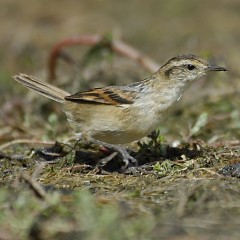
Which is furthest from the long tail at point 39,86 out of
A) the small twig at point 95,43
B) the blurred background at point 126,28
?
the blurred background at point 126,28

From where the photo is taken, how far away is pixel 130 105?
779cm

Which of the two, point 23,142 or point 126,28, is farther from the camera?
point 126,28

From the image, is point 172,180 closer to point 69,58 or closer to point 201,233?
point 201,233

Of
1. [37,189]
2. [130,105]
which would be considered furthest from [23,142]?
[37,189]

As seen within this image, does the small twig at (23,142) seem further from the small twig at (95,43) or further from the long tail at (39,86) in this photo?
the small twig at (95,43)

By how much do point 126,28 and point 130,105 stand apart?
7934mm

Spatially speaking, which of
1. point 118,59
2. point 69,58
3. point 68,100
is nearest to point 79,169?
point 68,100

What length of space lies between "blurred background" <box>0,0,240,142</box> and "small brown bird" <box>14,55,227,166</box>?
12.6 feet

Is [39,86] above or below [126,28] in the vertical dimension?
below

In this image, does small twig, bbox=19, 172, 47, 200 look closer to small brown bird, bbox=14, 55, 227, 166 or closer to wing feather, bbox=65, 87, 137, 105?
small brown bird, bbox=14, 55, 227, 166

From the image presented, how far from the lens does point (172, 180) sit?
7230mm

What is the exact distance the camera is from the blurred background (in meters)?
13.6

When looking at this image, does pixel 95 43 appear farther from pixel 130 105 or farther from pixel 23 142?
pixel 130 105

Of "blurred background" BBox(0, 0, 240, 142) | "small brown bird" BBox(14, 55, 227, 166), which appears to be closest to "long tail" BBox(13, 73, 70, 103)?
"small brown bird" BBox(14, 55, 227, 166)
